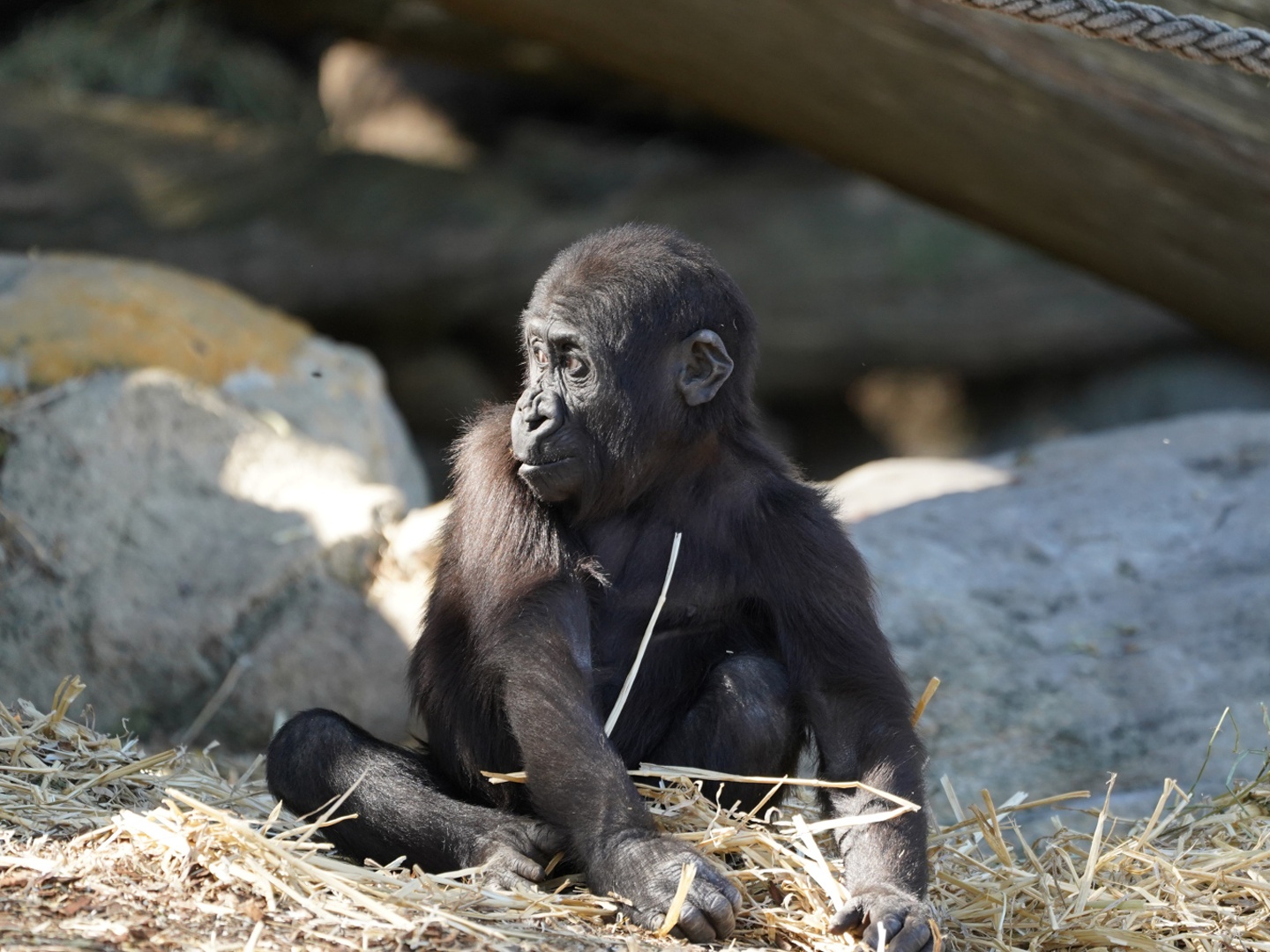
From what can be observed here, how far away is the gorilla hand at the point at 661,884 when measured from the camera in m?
2.95

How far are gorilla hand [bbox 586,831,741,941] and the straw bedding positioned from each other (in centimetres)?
5

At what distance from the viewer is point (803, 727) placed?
140 inches

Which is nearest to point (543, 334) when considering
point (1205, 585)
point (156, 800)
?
point (156, 800)

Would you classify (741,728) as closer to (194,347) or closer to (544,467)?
(544,467)

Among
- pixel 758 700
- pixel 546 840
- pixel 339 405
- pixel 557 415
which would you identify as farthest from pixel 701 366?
pixel 339 405

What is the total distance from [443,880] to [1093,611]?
3389 mm

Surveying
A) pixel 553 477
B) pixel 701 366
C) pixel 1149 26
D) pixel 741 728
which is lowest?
pixel 741 728

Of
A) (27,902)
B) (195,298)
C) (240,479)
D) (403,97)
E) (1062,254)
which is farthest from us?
(403,97)

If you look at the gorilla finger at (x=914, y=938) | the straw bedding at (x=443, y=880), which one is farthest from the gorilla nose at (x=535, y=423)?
the gorilla finger at (x=914, y=938)

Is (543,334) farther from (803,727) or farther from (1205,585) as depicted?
(1205,585)

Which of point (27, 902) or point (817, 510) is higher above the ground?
point (817, 510)

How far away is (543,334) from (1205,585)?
130 inches

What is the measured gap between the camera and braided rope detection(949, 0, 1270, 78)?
11.3 ft

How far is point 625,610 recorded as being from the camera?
11.8ft
